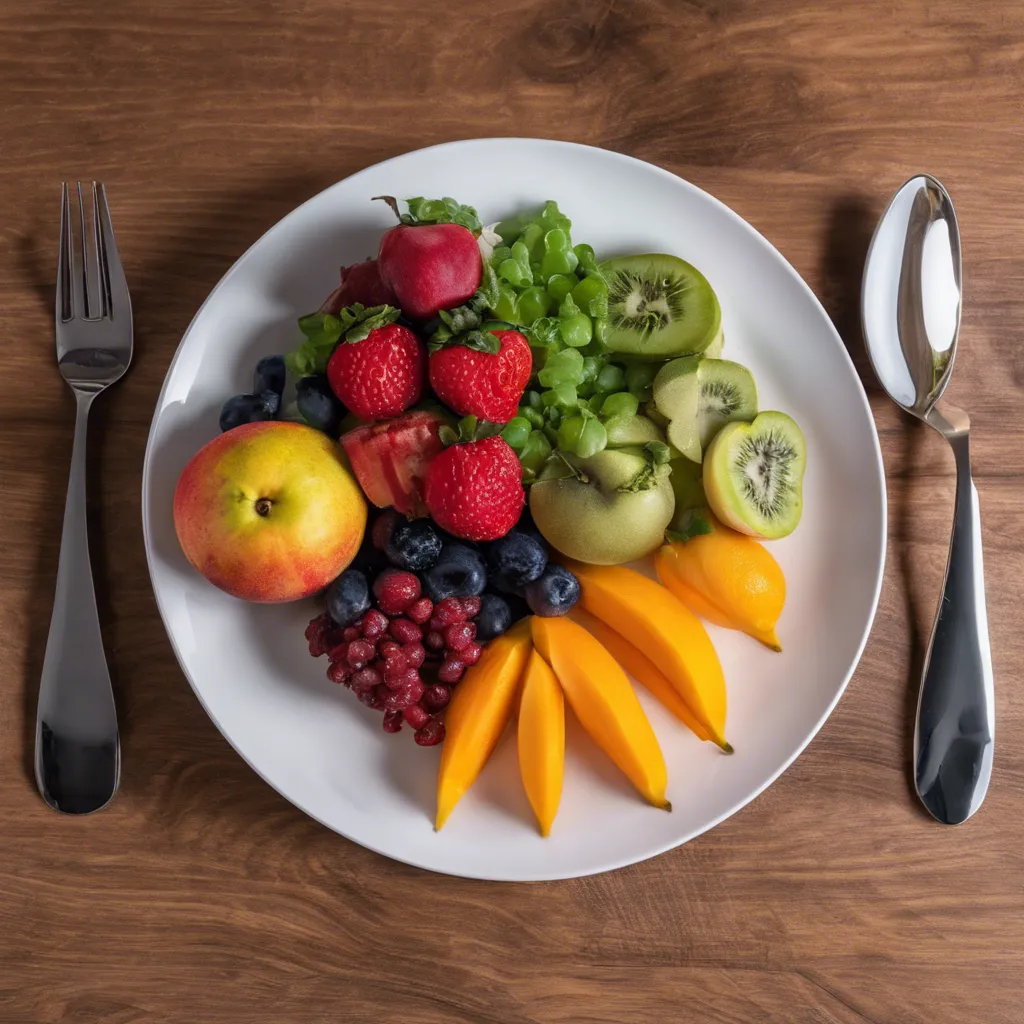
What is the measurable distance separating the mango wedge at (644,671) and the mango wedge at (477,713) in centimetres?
12

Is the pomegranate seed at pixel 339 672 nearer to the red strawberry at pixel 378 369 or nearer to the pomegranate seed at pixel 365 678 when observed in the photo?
the pomegranate seed at pixel 365 678

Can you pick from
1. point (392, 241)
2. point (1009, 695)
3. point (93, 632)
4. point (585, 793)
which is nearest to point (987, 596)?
point (1009, 695)

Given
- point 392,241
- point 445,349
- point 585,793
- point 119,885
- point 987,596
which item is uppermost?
point 392,241

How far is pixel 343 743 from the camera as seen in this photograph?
1.18 meters

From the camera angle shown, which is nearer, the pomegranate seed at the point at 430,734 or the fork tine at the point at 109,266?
the pomegranate seed at the point at 430,734

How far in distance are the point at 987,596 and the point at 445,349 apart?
0.87 m

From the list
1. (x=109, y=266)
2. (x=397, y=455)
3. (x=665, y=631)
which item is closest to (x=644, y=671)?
(x=665, y=631)

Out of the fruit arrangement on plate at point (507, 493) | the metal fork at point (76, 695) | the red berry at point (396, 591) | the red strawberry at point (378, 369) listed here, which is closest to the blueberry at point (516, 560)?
the fruit arrangement on plate at point (507, 493)

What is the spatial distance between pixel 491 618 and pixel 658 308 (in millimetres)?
473

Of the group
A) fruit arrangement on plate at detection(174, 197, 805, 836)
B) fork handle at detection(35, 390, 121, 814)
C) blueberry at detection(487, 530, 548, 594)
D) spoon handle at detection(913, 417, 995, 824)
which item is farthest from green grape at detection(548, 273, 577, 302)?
fork handle at detection(35, 390, 121, 814)

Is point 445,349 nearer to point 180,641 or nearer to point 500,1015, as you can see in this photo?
point 180,641

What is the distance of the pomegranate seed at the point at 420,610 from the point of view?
1098mm

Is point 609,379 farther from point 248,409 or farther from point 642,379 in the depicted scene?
point 248,409

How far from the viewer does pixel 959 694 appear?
4.05ft
